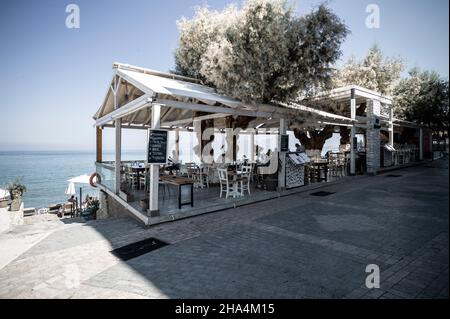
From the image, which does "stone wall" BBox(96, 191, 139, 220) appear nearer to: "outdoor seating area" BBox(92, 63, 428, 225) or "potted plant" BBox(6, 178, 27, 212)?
"outdoor seating area" BBox(92, 63, 428, 225)

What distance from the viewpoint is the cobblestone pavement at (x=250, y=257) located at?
312 cm

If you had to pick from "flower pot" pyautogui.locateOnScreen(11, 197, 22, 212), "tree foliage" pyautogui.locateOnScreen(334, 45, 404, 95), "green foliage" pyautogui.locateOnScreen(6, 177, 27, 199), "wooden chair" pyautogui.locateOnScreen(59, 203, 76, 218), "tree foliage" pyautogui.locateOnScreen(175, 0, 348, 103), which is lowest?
"wooden chair" pyautogui.locateOnScreen(59, 203, 76, 218)

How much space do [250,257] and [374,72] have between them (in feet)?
68.5

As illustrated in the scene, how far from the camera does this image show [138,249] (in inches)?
181

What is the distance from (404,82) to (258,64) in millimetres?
19089

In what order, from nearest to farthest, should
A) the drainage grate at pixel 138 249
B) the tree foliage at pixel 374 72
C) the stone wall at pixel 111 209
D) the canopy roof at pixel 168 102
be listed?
the drainage grate at pixel 138 249, the canopy roof at pixel 168 102, the stone wall at pixel 111 209, the tree foliage at pixel 374 72

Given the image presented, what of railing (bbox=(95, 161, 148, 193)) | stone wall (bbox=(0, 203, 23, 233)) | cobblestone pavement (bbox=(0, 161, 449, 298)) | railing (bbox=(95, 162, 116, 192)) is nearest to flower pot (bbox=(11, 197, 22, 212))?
stone wall (bbox=(0, 203, 23, 233))

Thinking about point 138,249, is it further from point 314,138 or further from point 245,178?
point 314,138

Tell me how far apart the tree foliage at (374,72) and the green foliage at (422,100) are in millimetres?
1008

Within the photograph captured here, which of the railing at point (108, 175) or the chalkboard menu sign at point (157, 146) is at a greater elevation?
the chalkboard menu sign at point (157, 146)

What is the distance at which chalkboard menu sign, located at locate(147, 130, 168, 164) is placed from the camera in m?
5.93

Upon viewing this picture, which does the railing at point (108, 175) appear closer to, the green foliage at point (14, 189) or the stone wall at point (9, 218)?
the stone wall at point (9, 218)

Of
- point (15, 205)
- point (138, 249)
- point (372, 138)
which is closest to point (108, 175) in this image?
point (138, 249)

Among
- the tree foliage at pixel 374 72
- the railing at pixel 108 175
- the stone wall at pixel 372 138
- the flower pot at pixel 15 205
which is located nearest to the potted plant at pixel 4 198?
the flower pot at pixel 15 205
